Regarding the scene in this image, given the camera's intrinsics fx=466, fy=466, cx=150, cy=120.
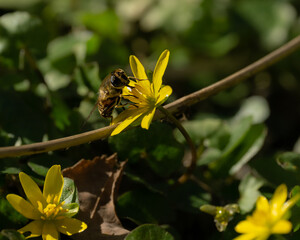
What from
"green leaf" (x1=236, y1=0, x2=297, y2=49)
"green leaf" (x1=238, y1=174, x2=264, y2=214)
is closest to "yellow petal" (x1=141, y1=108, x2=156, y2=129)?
"green leaf" (x1=238, y1=174, x2=264, y2=214)

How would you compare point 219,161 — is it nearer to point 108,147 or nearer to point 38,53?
point 108,147

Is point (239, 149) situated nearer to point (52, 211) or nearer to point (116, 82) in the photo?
point (116, 82)

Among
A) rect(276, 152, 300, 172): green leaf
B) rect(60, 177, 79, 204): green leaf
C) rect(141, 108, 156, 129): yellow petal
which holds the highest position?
rect(141, 108, 156, 129): yellow petal

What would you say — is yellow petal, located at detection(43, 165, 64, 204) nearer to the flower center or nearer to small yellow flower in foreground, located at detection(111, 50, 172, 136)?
the flower center

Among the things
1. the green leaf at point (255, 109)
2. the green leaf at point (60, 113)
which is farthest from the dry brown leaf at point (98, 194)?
the green leaf at point (255, 109)

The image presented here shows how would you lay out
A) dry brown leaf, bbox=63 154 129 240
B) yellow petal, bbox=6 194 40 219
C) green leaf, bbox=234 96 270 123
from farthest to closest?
green leaf, bbox=234 96 270 123 → dry brown leaf, bbox=63 154 129 240 → yellow petal, bbox=6 194 40 219

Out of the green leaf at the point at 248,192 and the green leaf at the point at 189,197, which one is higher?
the green leaf at the point at 248,192

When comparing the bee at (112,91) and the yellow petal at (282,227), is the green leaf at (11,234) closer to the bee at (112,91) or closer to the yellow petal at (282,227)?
the bee at (112,91)
